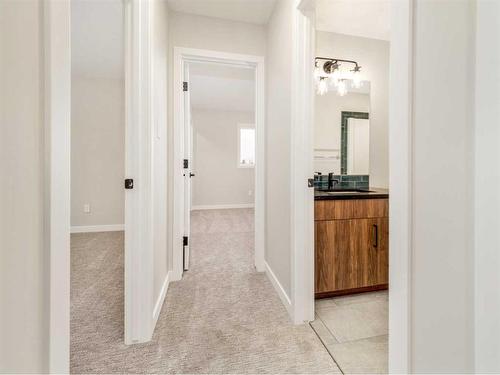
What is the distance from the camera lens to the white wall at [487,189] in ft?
1.50

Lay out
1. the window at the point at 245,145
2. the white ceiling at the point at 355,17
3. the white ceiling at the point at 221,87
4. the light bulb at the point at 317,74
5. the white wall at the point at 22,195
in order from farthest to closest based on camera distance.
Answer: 1. the window at the point at 245,145
2. the white ceiling at the point at 221,87
3. the light bulb at the point at 317,74
4. the white ceiling at the point at 355,17
5. the white wall at the point at 22,195

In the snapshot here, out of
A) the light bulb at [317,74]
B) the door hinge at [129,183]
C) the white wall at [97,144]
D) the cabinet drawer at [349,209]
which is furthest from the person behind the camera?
the white wall at [97,144]

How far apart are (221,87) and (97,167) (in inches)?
101

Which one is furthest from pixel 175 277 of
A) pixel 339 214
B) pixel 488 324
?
pixel 488 324

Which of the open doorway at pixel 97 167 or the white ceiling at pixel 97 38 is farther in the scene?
the white ceiling at pixel 97 38

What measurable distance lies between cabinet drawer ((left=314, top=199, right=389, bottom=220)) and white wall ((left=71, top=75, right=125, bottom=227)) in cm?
319

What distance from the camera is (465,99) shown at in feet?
1.69

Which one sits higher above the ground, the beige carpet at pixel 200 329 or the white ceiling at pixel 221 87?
the white ceiling at pixel 221 87

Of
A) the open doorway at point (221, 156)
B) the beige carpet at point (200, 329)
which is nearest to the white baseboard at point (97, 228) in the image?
the open doorway at point (221, 156)

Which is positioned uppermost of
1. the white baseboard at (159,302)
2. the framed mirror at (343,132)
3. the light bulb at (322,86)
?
the light bulb at (322,86)

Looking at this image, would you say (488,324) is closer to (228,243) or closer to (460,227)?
(460,227)

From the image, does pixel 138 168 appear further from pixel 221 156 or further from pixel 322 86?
pixel 221 156

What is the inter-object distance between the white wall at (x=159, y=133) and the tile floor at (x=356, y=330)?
3.79ft

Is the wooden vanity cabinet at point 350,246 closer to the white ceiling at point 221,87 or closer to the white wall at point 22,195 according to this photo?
the white wall at point 22,195
